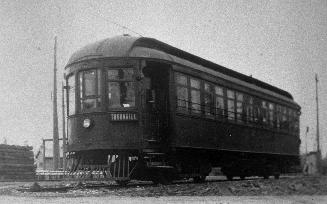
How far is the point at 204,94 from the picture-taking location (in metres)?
14.3

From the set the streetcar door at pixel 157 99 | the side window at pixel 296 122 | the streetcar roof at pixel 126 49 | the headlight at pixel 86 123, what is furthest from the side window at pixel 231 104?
the side window at pixel 296 122

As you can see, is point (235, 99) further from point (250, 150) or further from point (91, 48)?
point (91, 48)

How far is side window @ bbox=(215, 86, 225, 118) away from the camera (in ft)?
49.6

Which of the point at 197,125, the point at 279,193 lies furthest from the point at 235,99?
the point at 279,193

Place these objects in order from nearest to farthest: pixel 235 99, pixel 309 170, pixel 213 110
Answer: pixel 213 110 → pixel 235 99 → pixel 309 170

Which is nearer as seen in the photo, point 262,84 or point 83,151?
point 83,151

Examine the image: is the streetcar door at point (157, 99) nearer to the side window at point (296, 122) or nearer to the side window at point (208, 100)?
the side window at point (208, 100)

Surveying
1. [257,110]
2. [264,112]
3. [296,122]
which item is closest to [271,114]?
[264,112]

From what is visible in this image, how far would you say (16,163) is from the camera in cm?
2334

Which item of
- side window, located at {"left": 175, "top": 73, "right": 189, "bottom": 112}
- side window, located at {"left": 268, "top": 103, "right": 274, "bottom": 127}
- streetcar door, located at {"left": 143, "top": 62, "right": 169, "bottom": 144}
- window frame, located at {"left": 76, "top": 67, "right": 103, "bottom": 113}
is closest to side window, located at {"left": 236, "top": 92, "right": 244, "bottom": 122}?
side window, located at {"left": 268, "top": 103, "right": 274, "bottom": 127}

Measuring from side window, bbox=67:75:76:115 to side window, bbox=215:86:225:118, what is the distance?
4.69 m

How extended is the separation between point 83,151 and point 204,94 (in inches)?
161

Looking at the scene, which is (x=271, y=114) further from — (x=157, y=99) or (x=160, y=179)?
(x=160, y=179)

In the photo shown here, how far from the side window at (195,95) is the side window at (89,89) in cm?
290
